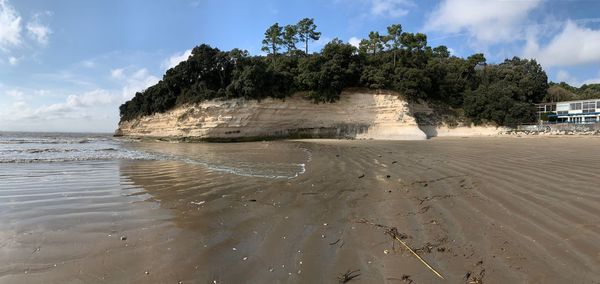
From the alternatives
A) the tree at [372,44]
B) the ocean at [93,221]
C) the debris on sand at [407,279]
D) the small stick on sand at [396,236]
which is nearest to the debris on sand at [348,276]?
the debris on sand at [407,279]

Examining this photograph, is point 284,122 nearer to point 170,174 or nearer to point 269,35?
point 269,35

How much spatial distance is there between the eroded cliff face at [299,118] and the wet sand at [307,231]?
27.7 meters

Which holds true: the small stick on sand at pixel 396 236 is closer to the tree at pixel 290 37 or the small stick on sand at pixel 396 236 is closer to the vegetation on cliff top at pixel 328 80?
the vegetation on cliff top at pixel 328 80

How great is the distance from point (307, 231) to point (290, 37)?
4714cm

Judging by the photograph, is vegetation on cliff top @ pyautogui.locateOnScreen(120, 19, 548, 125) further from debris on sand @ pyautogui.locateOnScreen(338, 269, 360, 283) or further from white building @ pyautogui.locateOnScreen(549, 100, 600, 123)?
debris on sand @ pyautogui.locateOnScreen(338, 269, 360, 283)

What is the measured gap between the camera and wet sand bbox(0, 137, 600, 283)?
115 inches

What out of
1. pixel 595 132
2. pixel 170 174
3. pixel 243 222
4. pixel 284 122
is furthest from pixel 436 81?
pixel 243 222

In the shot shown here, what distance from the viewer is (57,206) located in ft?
17.6

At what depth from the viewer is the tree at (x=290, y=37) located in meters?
47.8

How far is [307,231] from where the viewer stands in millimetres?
4047

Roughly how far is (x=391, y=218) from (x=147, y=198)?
4182 mm

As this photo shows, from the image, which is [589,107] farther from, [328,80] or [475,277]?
[475,277]

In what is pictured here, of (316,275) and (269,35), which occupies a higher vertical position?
(269,35)

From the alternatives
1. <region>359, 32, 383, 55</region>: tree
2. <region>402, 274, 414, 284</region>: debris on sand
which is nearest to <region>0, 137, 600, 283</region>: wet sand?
<region>402, 274, 414, 284</region>: debris on sand
